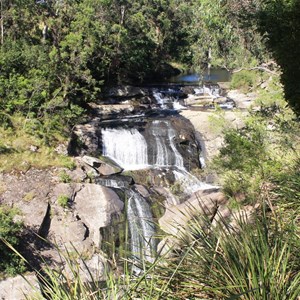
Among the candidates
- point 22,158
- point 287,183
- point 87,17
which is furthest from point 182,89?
point 287,183

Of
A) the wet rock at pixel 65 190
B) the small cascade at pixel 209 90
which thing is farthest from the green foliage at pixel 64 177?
the small cascade at pixel 209 90

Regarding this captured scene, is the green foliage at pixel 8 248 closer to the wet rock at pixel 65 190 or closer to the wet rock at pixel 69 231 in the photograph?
the wet rock at pixel 69 231

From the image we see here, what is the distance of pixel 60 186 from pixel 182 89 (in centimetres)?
1510

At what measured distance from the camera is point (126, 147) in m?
17.2

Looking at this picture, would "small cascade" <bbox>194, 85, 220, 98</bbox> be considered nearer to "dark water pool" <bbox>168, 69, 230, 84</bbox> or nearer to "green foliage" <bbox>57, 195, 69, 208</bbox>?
"dark water pool" <bbox>168, 69, 230, 84</bbox>

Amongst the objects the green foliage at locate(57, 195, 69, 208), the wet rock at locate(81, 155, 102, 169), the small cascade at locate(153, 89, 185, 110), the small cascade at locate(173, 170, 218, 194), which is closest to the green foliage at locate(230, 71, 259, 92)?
the small cascade at locate(153, 89, 185, 110)

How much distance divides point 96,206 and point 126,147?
475 centimetres

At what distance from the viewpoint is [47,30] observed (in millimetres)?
22703

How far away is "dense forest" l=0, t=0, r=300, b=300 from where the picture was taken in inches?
98.2

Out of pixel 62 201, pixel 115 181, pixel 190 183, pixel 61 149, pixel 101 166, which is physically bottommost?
pixel 190 183

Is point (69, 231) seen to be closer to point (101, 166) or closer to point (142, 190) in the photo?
point (142, 190)

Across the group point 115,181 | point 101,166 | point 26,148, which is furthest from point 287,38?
point 26,148

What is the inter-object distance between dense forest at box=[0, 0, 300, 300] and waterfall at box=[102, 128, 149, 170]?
6.57 feet

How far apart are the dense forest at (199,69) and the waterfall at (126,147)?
2004 mm
